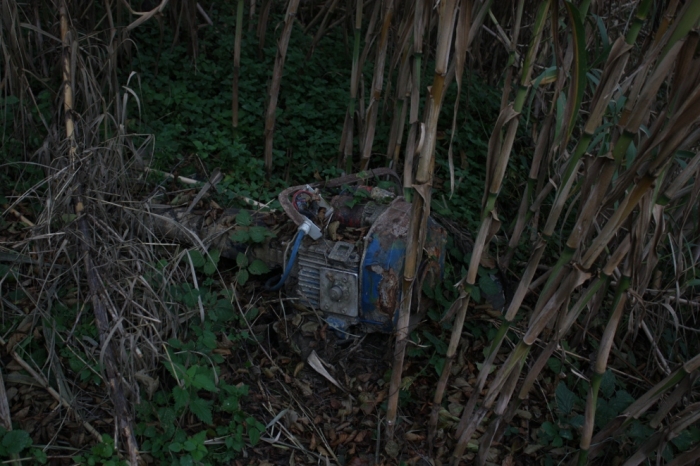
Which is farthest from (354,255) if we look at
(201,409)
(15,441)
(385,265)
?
(15,441)

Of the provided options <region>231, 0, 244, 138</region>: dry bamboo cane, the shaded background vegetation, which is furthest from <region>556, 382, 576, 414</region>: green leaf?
<region>231, 0, 244, 138</region>: dry bamboo cane

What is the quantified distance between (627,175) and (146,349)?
5.25ft

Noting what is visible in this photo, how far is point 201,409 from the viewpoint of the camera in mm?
2078

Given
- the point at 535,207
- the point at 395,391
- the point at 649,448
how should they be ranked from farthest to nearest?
the point at 535,207
the point at 395,391
the point at 649,448

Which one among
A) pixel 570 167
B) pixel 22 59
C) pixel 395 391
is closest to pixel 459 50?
pixel 570 167

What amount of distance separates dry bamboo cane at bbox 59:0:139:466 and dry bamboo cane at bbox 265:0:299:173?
36.2 inches

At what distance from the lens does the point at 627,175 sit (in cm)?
161

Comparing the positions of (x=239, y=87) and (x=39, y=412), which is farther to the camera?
(x=239, y=87)

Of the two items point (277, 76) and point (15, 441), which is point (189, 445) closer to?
point (15, 441)

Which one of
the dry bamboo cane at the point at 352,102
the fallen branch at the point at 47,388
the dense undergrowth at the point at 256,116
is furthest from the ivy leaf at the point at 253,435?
the dry bamboo cane at the point at 352,102

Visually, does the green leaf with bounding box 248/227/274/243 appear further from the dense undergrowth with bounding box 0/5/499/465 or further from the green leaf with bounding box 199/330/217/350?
the green leaf with bounding box 199/330/217/350

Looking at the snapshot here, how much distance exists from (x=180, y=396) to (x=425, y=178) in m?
1.08

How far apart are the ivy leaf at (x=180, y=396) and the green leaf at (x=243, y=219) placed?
80 cm

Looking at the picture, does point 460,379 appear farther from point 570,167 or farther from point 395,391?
point 570,167
